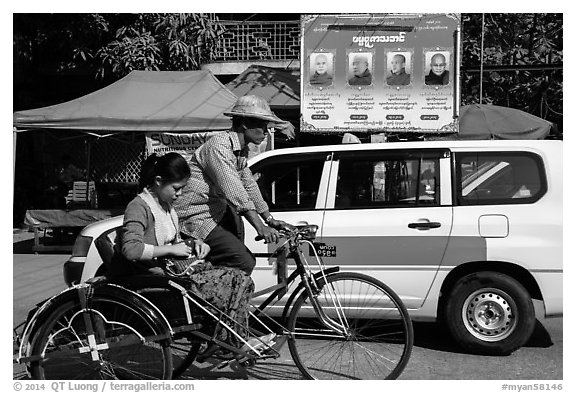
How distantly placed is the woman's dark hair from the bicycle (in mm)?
628

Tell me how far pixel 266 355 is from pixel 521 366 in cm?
216

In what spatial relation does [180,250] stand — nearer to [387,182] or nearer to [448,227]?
[387,182]

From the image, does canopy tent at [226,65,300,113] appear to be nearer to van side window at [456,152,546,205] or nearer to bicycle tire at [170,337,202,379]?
van side window at [456,152,546,205]

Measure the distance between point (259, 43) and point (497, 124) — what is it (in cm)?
595

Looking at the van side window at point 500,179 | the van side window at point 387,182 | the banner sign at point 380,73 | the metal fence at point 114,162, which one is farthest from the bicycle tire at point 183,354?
the metal fence at point 114,162

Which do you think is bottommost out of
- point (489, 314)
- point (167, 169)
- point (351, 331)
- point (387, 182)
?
point (489, 314)

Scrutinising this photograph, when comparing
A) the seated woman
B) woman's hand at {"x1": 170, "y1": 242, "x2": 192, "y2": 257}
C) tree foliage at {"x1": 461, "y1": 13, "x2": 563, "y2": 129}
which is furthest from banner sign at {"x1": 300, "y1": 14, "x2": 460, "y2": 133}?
woman's hand at {"x1": 170, "y1": 242, "x2": 192, "y2": 257}

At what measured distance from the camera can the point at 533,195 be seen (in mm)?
5172

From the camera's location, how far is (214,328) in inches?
158

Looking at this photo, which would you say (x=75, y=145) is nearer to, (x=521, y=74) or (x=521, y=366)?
(x=521, y=74)

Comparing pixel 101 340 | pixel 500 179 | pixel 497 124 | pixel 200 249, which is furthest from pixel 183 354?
pixel 497 124

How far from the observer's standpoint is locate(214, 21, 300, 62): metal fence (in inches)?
575

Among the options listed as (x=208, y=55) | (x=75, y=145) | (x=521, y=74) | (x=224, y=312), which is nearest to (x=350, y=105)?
(x=208, y=55)

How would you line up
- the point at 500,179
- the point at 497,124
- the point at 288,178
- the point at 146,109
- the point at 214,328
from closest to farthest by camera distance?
the point at 214,328 < the point at 500,179 < the point at 288,178 < the point at 146,109 < the point at 497,124
